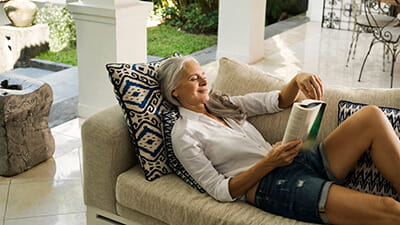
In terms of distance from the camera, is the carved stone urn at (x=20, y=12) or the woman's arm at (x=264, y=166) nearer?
the woman's arm at (x=264, y=166)

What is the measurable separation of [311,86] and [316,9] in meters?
6.01

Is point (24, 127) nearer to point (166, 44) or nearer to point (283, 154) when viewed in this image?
point (283, 154)

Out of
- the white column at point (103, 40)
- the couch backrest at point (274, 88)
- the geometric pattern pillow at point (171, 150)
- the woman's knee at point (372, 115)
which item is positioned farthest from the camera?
the white column at point (103, 40)

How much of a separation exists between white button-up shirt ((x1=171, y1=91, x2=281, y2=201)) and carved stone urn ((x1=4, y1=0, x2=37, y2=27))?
5210mm

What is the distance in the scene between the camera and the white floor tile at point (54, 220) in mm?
2691

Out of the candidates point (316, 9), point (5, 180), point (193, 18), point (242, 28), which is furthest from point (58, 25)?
point (5, 180)

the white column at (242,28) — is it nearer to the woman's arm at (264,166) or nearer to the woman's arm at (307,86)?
the woman's arm at (307,86)

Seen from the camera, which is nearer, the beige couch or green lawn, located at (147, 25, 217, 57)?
the beige couch

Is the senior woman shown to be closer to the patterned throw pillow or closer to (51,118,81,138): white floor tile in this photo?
the patterned throw pillow

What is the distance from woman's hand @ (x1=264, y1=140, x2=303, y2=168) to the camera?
1.96 meters

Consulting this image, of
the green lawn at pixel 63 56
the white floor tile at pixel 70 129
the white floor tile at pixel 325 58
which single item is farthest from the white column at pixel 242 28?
the white floor tile at pixel 70 129

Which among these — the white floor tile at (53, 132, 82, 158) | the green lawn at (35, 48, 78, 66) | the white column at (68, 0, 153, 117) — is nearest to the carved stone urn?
the green lawn at (35, 48, 78, 66)

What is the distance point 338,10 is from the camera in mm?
→ 7578

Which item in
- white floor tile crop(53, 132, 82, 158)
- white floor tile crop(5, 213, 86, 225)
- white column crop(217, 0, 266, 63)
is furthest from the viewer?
white column crop(217, 0, 266, 63)
